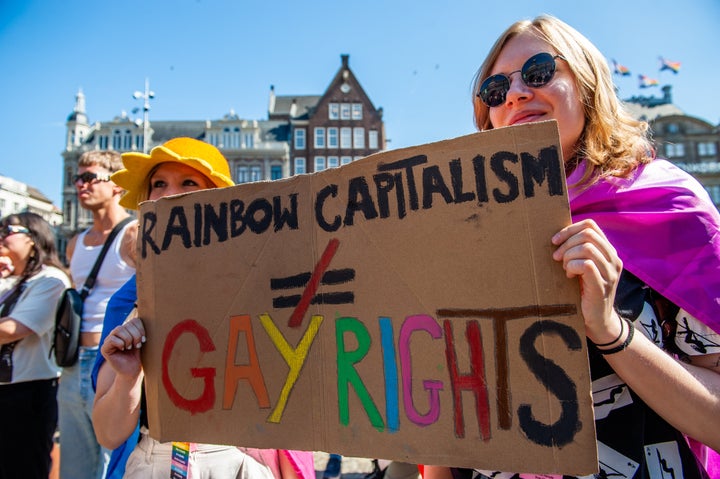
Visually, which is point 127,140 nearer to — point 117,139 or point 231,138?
point 117,139

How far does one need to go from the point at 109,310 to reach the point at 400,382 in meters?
1.20

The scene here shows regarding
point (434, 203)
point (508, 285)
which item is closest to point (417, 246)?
point (434, 203)

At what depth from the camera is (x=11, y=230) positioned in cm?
345

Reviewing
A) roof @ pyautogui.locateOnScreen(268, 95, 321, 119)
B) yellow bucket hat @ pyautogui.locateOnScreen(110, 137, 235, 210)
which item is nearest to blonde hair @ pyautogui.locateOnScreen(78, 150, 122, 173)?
yellow bucket hat @ pyautogui.locateOnScreen(110, 137, 235, 210)

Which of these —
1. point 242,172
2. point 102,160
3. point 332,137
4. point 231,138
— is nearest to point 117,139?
point 231,138

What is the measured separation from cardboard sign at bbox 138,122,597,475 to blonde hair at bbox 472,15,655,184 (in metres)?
0.30

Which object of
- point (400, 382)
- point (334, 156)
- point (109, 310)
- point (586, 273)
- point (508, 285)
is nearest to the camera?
point (586, 273)

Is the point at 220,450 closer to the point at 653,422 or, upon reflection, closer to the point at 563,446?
the point at 563,446

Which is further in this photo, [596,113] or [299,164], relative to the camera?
[299,164]

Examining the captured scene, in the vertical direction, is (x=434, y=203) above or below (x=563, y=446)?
above

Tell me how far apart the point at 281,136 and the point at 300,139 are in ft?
7.23

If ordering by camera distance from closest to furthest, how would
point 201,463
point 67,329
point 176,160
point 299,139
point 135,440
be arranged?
point 201,463
point 135,440
point 176,160
point 67,329
point 299,139

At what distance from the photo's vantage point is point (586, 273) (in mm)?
952

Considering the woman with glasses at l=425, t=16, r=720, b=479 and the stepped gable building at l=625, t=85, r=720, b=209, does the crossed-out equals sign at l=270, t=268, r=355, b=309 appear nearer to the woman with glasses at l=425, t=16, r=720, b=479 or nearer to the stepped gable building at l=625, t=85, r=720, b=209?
the woman with glasses at l=425, t=16, r=720, b=479
